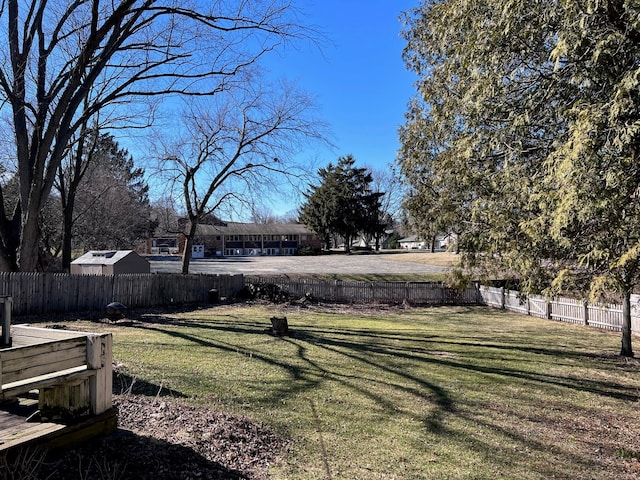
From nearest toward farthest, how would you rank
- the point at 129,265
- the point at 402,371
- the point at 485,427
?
1. the point at 485,427
2. the point at 402,371
3. the point at 129,265

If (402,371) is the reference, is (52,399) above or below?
above

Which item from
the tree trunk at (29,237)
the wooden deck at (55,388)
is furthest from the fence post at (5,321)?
the tree trunk at (29,237)

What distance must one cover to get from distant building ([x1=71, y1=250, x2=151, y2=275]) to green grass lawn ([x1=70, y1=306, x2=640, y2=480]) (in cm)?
664

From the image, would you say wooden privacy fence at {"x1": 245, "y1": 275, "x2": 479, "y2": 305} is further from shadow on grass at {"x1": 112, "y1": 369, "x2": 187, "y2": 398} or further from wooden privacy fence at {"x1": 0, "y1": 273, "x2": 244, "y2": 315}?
shadow on grass at {"x1": 112, "y1": 369, "x2": 187, "y2": 398}

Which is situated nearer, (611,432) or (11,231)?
(611,432)

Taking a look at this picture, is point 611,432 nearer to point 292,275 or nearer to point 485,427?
point 485,427

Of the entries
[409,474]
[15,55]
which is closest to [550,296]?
[409,474]

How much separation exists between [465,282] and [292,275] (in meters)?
23.2

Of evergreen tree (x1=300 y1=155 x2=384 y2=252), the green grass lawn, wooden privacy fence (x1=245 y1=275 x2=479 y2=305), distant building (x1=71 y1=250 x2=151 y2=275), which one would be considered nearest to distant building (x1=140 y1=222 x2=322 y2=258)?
evergreen tree (x1=300 y1=155 x2=384 y2=252)

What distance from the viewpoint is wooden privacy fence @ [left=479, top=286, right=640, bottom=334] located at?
48.3ft

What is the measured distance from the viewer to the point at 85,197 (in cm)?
2658

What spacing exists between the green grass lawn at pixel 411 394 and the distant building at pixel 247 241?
177 feet

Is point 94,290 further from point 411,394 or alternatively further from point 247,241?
point 247,241

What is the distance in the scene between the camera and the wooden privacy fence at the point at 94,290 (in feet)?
43.6
